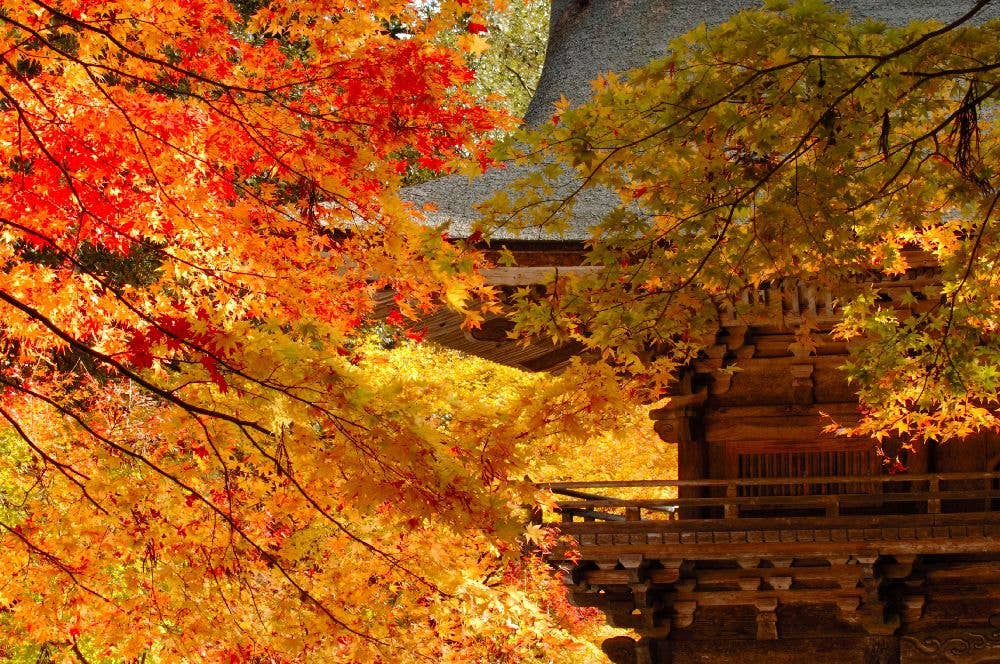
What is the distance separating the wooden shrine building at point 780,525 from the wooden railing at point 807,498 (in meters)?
0.02

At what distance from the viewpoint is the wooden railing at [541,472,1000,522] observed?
27.1 ft

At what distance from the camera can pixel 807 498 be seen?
8.43 meters

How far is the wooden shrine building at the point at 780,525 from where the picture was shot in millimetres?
8266

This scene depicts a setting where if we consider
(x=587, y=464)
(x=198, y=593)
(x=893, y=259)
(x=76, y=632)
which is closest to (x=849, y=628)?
(x=893, y=259)

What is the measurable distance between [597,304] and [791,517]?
4264 mm

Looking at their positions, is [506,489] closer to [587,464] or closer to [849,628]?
[849,628]

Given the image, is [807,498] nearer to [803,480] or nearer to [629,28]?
[803,480]

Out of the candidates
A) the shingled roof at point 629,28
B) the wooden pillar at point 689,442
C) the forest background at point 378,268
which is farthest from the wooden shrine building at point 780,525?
the shingled roof at point 629,28

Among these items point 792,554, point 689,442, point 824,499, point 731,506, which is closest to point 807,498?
point 824,499

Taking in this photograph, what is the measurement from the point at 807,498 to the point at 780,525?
267mm

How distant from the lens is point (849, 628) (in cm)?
933

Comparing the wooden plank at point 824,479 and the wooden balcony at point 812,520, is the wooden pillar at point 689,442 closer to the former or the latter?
the wooden balcony at point 812,520

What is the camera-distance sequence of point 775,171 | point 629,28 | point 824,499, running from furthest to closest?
point 629,28, point 824,499, point 775,171

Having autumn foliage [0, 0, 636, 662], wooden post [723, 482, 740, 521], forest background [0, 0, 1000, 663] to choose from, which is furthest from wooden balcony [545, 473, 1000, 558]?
autumn foliage [0, 0, 636, 662]
